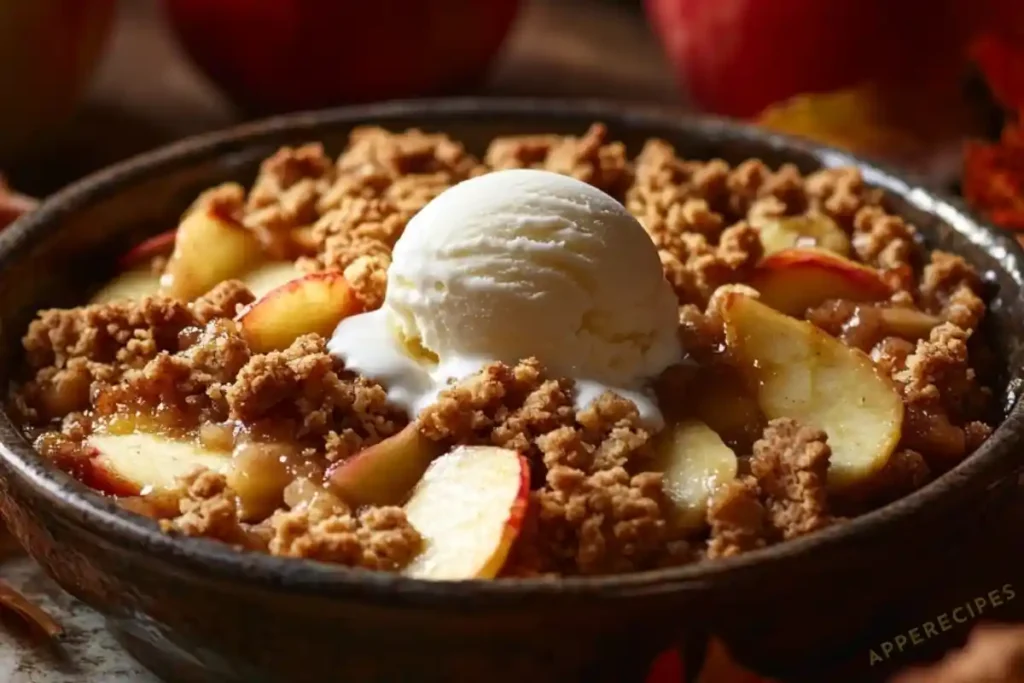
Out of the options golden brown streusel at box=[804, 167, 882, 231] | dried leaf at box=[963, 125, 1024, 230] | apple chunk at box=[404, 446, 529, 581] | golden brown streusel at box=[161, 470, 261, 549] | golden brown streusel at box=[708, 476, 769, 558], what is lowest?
dried leaf at box=[963, 125, 1024, 230]

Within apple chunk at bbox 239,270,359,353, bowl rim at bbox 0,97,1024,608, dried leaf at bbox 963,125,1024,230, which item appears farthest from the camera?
dried leaf at bbox 963,125,1024,230

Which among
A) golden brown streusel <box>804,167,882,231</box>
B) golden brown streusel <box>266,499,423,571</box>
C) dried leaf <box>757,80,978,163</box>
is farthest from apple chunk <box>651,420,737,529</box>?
dried leaf <box>757,80,978,163</box>

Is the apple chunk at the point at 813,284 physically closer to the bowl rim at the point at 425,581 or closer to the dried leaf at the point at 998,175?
the bowl rim at the point at 425,581

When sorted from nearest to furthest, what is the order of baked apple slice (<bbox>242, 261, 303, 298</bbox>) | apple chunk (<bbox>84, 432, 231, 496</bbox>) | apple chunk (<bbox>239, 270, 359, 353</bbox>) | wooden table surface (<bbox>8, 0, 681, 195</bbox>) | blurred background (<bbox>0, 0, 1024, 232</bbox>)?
apple chunk (<bbox>84, 432, 231, 496</bbox>) → apple chunk (<bbox>239, 270, 359, 353</bbox>) → baked apple slice (<bbox>242, 261, 303, 298</bbox>) → blurred background (<bbox>0, 0, 1024, 232</bbox>) → wooden table surface (<bbox>8, 0, 681, 195</bbox>)

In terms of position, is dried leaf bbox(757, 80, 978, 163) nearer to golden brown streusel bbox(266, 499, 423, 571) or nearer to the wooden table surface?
the wooden table surface

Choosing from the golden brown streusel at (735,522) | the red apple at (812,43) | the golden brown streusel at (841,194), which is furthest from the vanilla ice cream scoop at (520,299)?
the red apple at (812,43)

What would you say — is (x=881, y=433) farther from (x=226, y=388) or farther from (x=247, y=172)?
(x=247, y=172)

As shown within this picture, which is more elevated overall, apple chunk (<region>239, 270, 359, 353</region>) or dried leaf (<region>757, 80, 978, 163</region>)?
apple chunk (<region>239, 270, 359, 353</region>)
